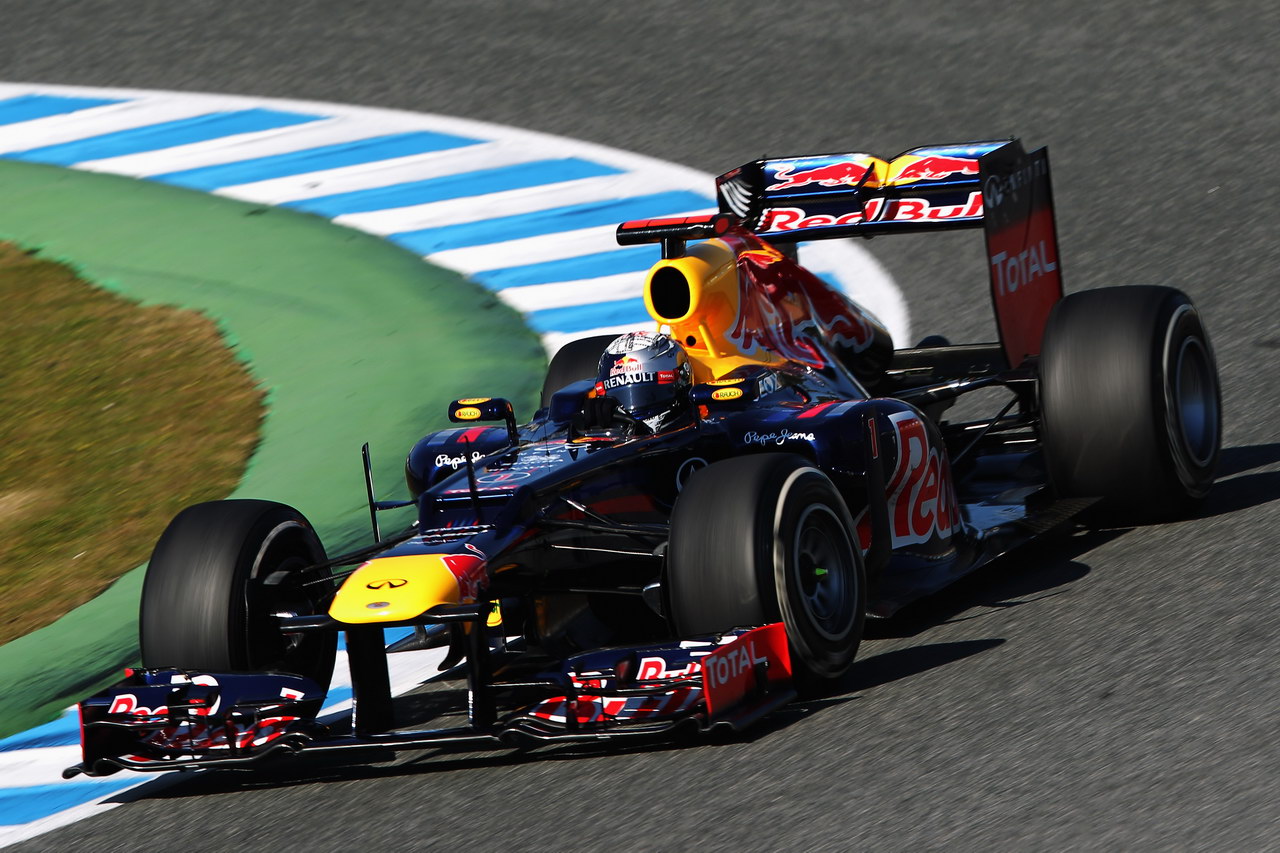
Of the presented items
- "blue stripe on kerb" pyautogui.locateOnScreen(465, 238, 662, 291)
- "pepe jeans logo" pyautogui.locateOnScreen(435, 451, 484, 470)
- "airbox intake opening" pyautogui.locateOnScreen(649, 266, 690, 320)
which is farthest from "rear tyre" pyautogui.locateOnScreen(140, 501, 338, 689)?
"blue stripe on kerb" pyautogui.locateOnScreen(465, 238, 662, 291)

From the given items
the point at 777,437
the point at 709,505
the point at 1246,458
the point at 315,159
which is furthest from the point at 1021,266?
the point at 315,159

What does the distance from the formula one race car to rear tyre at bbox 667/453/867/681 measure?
1cm

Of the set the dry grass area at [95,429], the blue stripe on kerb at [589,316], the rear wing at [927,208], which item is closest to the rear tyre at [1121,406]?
the rear wing at [927,208]

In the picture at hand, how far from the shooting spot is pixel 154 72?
58.0 feet

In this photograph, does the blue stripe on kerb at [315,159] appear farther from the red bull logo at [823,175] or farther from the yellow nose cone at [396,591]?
the yellow nose cone at [396,591]

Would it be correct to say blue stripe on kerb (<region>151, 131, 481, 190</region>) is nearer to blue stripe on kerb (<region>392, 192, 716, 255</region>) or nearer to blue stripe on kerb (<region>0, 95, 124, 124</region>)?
blue stripe on kerb (<region>392, 192, 716, 255</region>)

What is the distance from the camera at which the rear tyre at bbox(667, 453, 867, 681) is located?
19.9 ft

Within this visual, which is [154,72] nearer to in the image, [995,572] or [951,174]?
[951,174]

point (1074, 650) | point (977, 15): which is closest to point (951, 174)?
point (1074, 650)

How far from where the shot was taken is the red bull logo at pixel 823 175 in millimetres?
9148

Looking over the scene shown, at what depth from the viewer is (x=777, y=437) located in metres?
7.17

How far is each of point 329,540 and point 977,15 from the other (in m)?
9.33

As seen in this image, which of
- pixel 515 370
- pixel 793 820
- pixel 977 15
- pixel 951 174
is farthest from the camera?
pixel 977 15

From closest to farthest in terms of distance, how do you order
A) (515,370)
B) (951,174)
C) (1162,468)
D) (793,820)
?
(793,820) < (1162,468) < (951,174) < (515,370)
